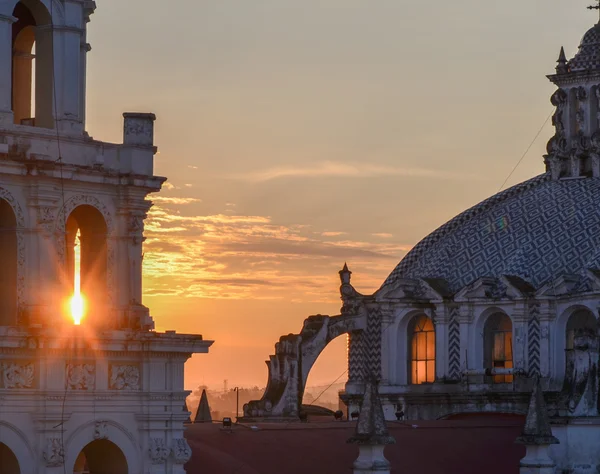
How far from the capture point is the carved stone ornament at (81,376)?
35062 millimetres

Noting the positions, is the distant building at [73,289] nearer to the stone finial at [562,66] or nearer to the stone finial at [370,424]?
the stone finial at [370,424]

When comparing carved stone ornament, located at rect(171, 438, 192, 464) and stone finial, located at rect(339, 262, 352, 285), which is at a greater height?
stone finial, located at rect(339, 262, 352, 285)

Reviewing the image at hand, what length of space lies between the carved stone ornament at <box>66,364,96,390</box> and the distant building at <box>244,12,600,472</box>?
21523 mm

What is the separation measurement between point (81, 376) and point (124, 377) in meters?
0.85

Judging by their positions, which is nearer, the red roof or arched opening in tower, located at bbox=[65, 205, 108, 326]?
arched opening in tower, located at bbox=[65, 205, 108, 326]

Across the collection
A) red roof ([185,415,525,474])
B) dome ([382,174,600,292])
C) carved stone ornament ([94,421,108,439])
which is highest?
dome ([382,174,600,292])

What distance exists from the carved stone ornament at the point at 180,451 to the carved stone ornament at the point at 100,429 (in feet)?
4.23

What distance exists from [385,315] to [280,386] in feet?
11.6

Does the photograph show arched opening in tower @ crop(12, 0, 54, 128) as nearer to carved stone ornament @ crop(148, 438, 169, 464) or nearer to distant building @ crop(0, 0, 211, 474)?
distant building @ crop(0, 0, 211, 474)

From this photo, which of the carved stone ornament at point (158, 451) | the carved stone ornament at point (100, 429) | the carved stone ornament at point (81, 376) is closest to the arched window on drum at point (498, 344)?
the carved stone ornament at point (158, 451)

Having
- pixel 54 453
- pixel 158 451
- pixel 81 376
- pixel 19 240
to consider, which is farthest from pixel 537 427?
pixel 19 240

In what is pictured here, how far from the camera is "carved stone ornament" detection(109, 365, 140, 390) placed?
117ft

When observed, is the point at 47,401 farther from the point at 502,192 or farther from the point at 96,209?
the point at 502,192

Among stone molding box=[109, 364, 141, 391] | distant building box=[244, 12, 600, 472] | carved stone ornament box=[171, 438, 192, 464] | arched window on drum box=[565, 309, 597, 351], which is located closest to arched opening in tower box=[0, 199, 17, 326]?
stone molding box=[109, 364, 141, 391]
